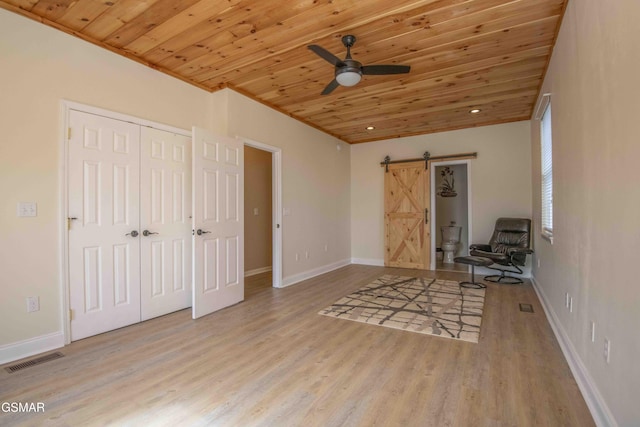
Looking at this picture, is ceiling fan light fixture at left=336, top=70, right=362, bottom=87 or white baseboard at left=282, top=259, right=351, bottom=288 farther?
white baseboard at left=282, top=259, right=351, bottom=288

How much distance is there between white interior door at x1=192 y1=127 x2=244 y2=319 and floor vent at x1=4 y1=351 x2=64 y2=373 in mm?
1146

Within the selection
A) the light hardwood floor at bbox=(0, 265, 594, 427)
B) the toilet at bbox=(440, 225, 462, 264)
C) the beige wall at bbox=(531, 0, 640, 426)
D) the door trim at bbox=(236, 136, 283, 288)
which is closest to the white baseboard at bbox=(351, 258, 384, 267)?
the toilet at bbox=(440, 225, 462, 264)

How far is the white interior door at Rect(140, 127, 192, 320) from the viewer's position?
323 cm

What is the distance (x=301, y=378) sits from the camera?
2105mm

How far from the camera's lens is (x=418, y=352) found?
97.4 inches

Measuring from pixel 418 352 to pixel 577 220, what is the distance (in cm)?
153

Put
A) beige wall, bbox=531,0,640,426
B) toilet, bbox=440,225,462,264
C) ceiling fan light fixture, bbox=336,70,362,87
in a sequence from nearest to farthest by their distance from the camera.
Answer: beige wall, bbox=531,0,640,426
ceiling fan light fixture, bbox=336,70,362,87
toilet, bbox=440,225,462,264

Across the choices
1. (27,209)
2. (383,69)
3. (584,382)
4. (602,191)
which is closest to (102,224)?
(27,209)

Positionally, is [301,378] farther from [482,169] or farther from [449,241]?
[449,241]

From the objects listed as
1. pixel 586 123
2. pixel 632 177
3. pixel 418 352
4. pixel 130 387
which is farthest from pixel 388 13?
pixel 130 387

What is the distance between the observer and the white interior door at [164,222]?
323cm

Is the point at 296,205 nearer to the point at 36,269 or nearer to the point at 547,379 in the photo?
the point at 36,269

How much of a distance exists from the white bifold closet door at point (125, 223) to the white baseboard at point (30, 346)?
5.2 inches

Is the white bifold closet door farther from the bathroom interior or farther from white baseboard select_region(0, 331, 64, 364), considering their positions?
the bathroom interior
